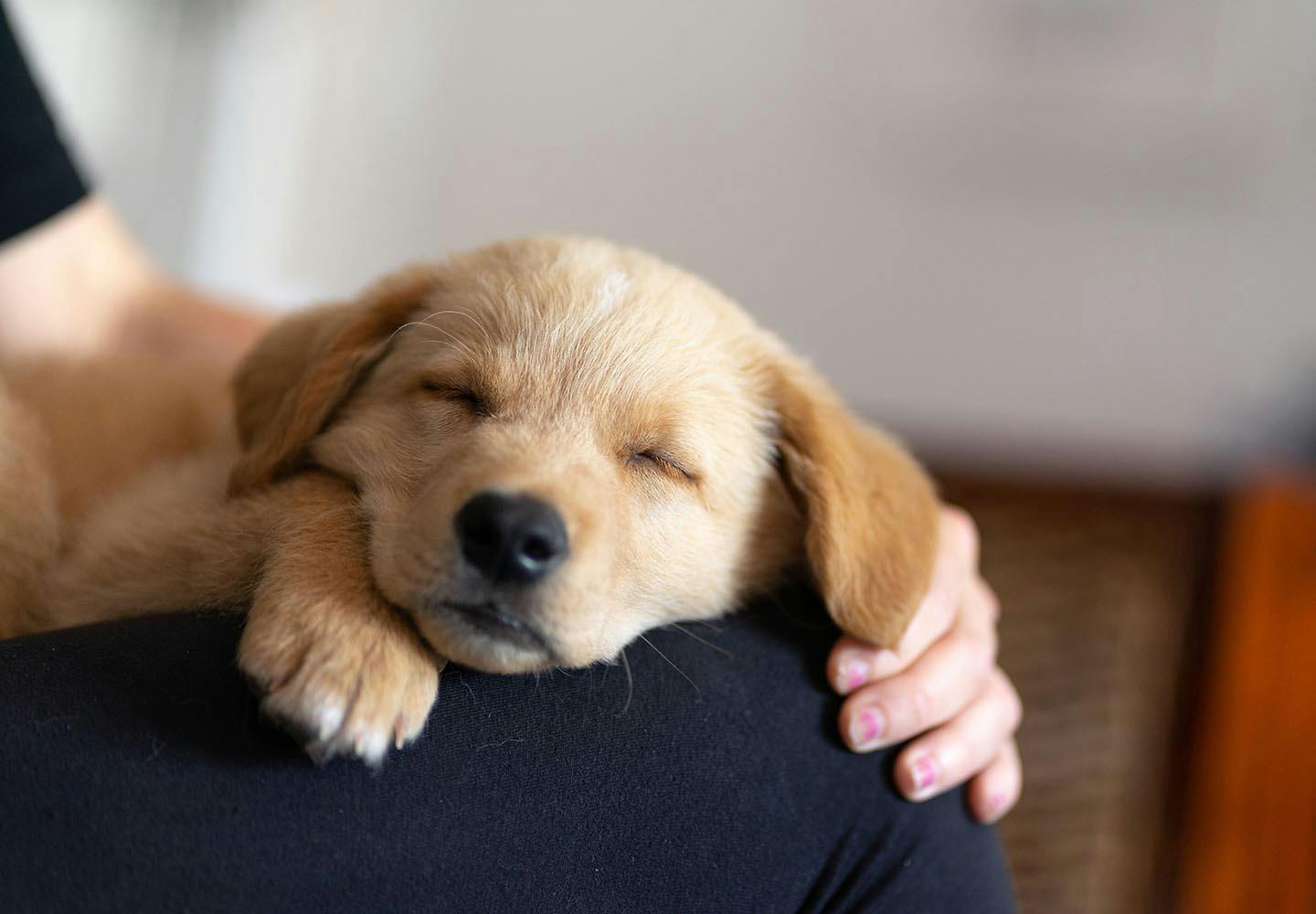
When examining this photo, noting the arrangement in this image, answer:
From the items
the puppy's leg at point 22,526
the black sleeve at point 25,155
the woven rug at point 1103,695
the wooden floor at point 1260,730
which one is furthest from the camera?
the woven rug at point 1103,695

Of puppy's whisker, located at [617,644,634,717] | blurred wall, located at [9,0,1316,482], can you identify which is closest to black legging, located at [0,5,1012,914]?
puppy's whisker, located at [617,644,634,717]

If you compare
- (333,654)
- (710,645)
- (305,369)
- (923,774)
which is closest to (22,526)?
(305,369)

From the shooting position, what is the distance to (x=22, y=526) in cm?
165

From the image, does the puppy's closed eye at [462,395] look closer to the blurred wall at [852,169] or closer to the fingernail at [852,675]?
the fingernail at [852,675]

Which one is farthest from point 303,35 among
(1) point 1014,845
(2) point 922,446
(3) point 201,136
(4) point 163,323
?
(1) point 1014,845

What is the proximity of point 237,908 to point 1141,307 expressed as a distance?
15.5 ft

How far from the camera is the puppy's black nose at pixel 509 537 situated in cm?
130

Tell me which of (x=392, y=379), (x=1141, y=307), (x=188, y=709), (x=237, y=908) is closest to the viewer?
(x=237, y=908)

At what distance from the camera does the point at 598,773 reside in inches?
55.1

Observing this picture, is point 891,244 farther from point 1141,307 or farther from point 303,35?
point 303,35

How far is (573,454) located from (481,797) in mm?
491

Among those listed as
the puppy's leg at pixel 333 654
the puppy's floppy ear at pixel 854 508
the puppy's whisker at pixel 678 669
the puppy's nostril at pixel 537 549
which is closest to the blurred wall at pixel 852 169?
the puppy's floppy ear at pixel 854 508

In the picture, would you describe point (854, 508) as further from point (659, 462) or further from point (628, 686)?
point (628, 686)

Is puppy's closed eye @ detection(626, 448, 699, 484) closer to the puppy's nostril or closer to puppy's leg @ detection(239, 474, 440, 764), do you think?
the puppy's nostril
